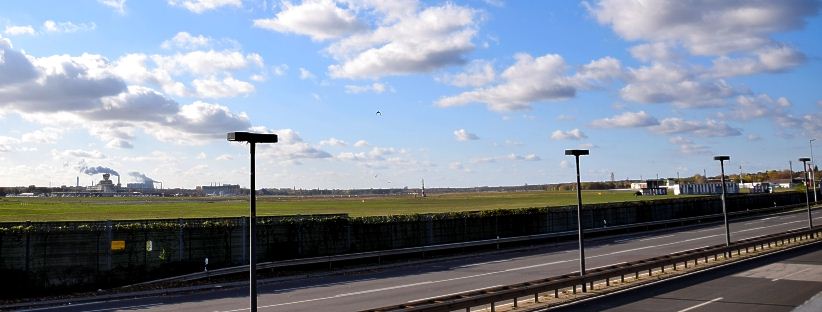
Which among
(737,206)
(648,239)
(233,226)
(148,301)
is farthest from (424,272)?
(737,206)

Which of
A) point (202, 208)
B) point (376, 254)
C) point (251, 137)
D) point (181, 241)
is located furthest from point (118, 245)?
point (202, 208)

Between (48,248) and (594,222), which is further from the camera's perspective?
(594,222)

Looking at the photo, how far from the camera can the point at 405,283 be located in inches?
1056

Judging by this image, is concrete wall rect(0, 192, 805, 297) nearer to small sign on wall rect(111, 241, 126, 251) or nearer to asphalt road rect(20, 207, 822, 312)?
small sign on wall rect(111, 241, 126, 251)

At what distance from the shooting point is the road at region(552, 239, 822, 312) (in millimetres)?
18859

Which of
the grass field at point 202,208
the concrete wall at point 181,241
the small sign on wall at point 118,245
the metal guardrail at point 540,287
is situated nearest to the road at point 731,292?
the metal guardrail at point 540,287

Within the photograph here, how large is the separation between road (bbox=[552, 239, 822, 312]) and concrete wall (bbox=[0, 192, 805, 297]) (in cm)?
1763

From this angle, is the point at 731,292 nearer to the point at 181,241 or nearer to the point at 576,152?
the point at 576,152

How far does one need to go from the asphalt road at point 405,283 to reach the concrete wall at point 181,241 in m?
3.77

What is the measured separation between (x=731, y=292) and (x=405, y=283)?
40.1ft

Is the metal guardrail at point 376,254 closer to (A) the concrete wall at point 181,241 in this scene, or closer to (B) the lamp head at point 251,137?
(A) the concrete wall at point 181,241

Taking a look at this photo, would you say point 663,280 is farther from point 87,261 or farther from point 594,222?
point 594,222

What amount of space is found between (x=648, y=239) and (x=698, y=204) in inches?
1000

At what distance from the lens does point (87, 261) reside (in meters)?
27.0
